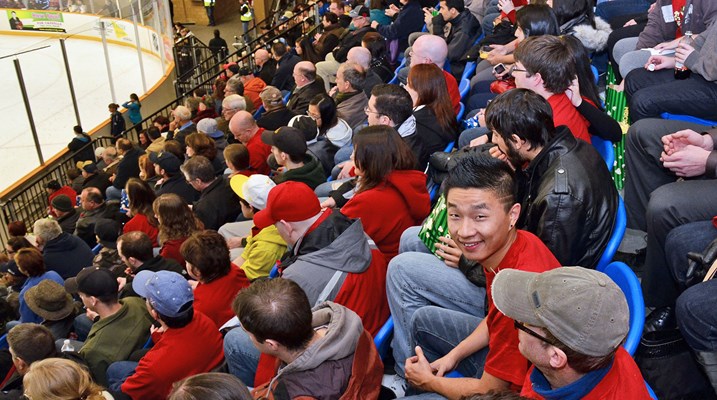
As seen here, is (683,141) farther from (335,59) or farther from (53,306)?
(335,59)

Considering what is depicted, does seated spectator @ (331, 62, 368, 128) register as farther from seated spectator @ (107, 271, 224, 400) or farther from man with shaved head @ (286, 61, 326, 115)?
seated spectator @ (107, 271, 224, 400)

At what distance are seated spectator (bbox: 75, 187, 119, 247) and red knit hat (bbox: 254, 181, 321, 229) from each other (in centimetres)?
414

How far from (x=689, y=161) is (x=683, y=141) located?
0.34 feet

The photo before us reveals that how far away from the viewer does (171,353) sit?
10.9 feet

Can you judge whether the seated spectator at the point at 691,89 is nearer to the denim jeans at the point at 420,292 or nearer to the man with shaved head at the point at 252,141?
the denim jeans at the point at 420,292

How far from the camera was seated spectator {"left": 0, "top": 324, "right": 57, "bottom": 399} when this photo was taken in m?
3.83

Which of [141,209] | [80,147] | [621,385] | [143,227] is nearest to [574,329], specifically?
[621,385]

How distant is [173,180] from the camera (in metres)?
6.44

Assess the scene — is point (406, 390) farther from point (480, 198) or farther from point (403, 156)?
point (403, 156)

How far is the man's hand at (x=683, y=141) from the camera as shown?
10.5 ft

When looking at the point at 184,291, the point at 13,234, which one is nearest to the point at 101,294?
the point at 184,291

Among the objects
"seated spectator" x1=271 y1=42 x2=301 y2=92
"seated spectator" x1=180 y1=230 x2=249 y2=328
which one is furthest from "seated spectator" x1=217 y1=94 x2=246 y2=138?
"seated spectator" x1=180 y1=230 x2=249 y2=328

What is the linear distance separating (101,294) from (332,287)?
68.7 inches

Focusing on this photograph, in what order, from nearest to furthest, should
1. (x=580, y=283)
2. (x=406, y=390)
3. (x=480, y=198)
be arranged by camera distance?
(x=580, y=283) → (x=480, y=198) → (x=406, y=390)
